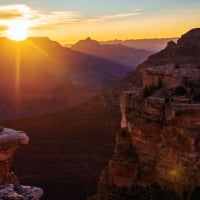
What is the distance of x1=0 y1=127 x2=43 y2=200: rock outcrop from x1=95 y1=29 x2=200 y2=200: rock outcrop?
7726 mm

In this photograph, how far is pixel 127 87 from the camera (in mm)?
53344

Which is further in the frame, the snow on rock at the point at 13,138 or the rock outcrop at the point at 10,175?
the snow on rock at the point at 13,138

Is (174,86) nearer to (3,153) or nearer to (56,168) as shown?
(3,153)

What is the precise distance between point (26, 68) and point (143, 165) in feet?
274

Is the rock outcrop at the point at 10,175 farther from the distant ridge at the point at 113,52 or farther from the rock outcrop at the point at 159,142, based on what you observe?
the distant ridge at the point at 113,52

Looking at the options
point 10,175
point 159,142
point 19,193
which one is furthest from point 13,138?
point 159,142

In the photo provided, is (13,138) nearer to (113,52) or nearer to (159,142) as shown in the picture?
(159,142)

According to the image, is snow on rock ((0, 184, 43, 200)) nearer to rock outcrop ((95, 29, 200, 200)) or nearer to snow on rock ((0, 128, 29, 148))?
snow on rock ((0, 128, 29, 148))

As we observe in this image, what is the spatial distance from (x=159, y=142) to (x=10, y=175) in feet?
28.6

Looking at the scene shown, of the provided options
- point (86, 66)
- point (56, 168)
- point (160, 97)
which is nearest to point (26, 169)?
point (56, 168)

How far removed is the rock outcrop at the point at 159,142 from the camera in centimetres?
1612

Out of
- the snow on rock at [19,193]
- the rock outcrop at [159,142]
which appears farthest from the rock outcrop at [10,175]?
the rock outcrop at [159,142]

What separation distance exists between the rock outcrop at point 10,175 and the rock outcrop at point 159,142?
7.73 m

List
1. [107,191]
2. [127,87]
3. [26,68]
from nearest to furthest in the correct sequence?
1. [107,191]
2. [127,87]
3. [26,68]
